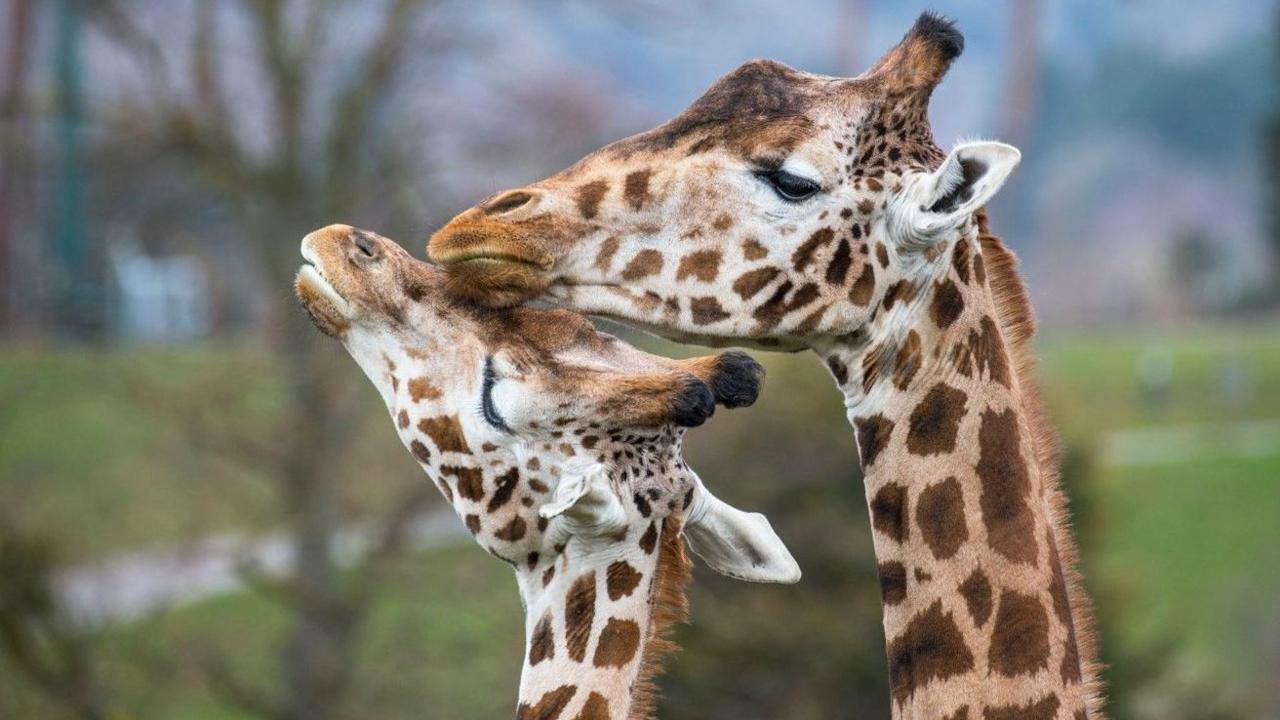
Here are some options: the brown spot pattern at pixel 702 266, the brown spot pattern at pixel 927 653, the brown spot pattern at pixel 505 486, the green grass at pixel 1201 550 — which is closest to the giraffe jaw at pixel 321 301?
the brown spot pattern at pixel 505 486

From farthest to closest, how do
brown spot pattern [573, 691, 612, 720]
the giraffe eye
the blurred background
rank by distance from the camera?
the blurred background, the giraffe eye, brown spot pattern [573, 691, 612, 720]

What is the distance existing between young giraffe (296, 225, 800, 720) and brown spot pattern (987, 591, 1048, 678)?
0.71 metres

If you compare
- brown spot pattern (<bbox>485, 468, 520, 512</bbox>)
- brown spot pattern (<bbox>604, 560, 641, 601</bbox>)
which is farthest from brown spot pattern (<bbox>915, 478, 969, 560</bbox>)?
brown spot pattern (<bbox>485, 468, 520, 512</bbox>)

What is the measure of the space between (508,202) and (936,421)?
3.60 feet

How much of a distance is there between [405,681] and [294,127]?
4431 millimetres

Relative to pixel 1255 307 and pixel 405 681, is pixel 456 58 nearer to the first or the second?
pixel 405 681

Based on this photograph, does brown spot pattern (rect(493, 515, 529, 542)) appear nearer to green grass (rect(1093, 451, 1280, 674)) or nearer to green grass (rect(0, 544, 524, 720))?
green grass (rect(0, 544, 524, 720))

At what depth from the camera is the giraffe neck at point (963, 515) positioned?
3.80 metres

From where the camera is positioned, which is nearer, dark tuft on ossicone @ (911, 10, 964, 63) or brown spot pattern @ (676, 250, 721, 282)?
brown spot pattern @ (676, 250, 721, 282)

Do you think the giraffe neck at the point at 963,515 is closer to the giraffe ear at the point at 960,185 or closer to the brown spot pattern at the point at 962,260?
the brown spot pattern at the point at 962,260

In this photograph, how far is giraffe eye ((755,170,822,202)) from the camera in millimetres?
3922

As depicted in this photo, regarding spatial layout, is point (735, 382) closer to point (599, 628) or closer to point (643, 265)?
point (643, 265)

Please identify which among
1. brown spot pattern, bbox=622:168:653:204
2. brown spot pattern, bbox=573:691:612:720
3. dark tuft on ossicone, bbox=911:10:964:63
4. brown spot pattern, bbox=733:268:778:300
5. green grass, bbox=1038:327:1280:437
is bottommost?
brown spot pattern, bbox=573:691:612:720

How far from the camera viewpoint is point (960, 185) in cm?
384
